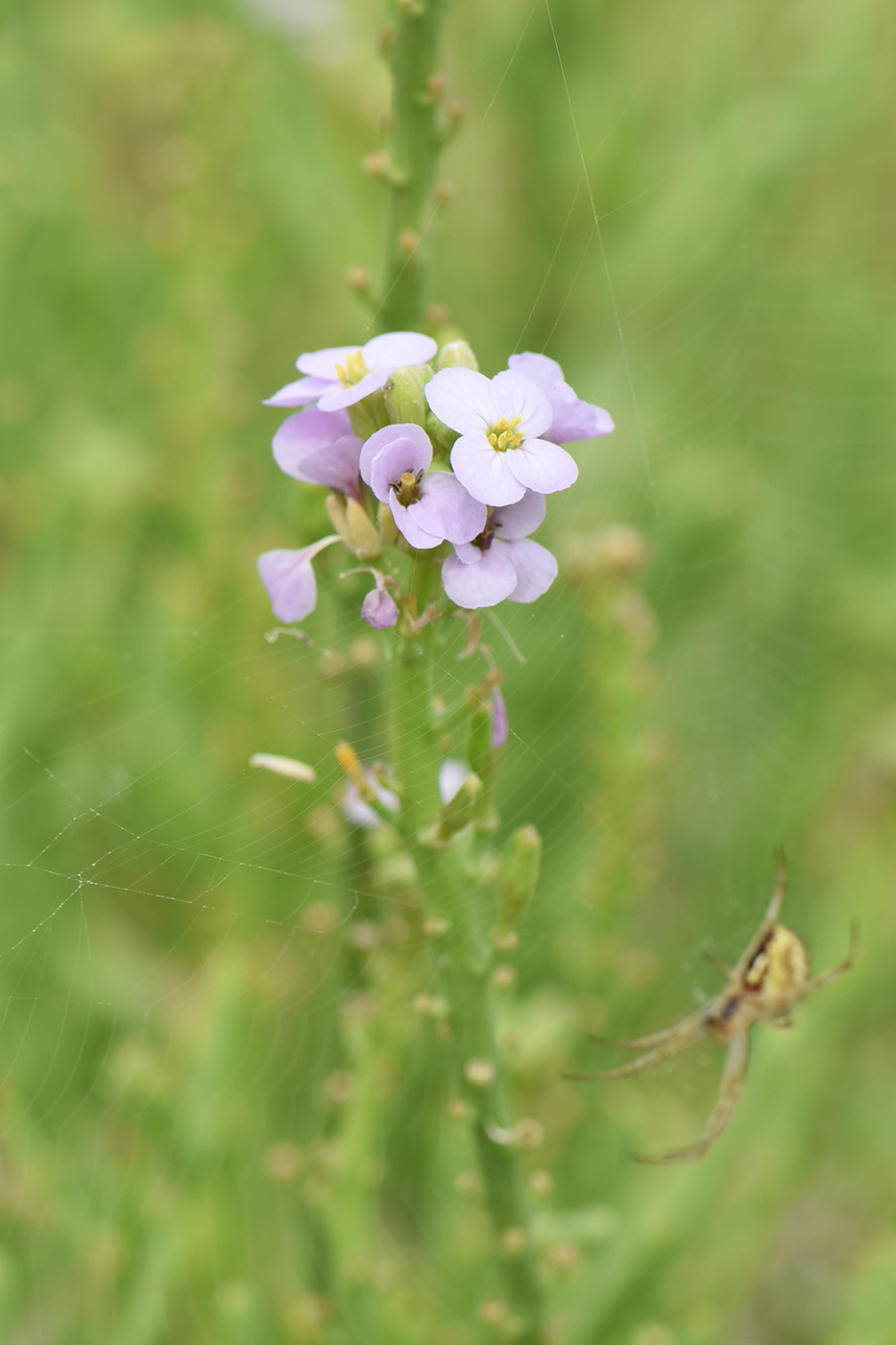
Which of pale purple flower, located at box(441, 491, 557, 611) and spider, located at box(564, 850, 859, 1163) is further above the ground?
pale purple flower, located at box(441, 491, 557, 611)

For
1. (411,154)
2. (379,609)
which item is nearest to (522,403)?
(379,609)

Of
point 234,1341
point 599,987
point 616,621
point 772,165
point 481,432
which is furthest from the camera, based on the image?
point 772,165

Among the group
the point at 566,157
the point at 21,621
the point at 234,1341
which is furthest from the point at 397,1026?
the point at 566,157

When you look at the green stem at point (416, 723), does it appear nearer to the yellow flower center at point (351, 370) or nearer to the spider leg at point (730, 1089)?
the yellow flower center at point (351, 370)

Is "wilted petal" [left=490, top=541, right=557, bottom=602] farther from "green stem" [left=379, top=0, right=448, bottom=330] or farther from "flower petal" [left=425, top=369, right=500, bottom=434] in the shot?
"green stem" [left=379, top=0, right=448, bottom=330]

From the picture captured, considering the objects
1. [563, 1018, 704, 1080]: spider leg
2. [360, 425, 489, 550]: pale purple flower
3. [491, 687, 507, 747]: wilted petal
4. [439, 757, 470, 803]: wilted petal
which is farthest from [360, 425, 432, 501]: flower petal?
[563, 1018, 704, 1080]: spider leg

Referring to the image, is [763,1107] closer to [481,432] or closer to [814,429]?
[481,432]
